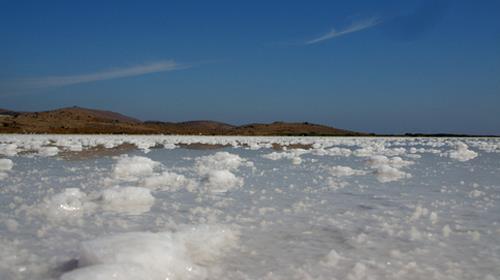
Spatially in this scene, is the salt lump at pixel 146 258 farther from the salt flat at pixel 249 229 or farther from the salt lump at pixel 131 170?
the salt lump at pixel 131 170

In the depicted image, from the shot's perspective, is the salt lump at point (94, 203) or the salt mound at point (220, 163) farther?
the salt mound at point (220, 163)

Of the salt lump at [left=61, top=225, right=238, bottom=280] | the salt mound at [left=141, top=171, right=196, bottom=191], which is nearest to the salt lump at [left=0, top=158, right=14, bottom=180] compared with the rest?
the salt mound at [left=141, top=171, right=196, bottom=191]

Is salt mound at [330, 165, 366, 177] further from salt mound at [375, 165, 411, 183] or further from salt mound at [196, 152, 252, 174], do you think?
salt mound at [196, 152, 252, 174]

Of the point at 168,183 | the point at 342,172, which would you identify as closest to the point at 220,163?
the point at 342,172

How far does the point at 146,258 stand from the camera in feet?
7.98

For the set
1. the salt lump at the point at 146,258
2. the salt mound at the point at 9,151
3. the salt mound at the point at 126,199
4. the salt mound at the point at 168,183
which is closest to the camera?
the salt lump at the point at 146,258

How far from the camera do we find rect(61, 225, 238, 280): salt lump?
2242 mm

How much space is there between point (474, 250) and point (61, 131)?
51157 mm

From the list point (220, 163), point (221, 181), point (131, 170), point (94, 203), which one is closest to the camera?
point (94, 203)

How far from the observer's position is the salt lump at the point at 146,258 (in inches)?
88.3

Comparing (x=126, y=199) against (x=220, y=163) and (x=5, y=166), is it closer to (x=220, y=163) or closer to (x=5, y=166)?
(x=5, y=166)

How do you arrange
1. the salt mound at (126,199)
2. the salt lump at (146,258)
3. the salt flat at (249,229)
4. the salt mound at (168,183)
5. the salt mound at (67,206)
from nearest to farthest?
the salt lump at (146,258) → the salt flat at (249,229) → the salt mound at (67,206) → the salt mound at (126,199) → the salt mound at (168,183)

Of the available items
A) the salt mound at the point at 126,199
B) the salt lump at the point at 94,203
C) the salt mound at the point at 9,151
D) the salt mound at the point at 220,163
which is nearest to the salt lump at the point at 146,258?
the salt lump at the point at 94,203

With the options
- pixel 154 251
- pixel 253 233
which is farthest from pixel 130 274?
pixel 253 233
